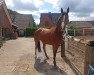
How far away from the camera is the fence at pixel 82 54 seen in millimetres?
4965

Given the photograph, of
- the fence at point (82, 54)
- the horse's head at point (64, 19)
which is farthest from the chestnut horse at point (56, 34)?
the fence at point (82, 54)

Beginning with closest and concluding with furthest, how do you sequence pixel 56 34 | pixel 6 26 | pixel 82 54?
pixel 56 34 → pixel 82 54 → pixel 6 26

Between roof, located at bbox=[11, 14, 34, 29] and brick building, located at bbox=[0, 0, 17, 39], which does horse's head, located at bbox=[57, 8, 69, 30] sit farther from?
roof, located at bbox=[11, 14, 34, 29]

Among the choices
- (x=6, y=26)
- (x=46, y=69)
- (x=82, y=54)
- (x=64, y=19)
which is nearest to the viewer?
(x=64, y=19)

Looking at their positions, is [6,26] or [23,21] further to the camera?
[23,21]

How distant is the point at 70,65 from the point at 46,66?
35.9 inches

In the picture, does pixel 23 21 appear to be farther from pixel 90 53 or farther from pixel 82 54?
pixel 90 53

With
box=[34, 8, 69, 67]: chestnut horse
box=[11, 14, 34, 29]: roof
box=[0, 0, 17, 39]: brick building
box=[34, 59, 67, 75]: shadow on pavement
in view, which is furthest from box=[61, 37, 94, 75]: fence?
box=[11, 14, 34, 29]: roof

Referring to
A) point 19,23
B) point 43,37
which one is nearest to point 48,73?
point 43,37

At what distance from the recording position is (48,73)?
8180 millimetres

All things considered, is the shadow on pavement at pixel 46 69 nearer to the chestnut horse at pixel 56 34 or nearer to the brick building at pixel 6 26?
the chestnut horse at pixel 56 34

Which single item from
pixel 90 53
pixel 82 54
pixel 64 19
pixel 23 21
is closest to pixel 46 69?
pixel 64 19

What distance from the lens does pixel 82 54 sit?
10.2 m

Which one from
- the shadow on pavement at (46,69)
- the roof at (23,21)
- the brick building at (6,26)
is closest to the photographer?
the shadow on pavement at (46,69)
